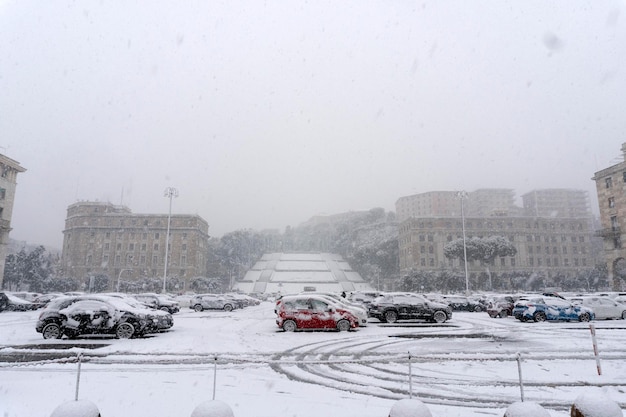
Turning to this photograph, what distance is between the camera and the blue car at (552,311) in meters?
21.9

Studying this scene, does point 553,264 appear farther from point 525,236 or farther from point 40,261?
point 40,261

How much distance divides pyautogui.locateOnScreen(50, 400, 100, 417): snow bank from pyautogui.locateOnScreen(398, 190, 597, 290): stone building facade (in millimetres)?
99420

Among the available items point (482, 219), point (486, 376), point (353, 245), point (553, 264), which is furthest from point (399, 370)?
point (353, 245)

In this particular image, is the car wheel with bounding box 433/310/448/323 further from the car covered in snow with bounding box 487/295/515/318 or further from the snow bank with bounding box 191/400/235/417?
the snow bank with bounding box 191/400/235/417

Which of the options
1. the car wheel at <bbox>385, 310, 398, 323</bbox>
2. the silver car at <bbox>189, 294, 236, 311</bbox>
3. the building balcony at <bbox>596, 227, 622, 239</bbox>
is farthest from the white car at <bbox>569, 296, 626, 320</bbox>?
the building balcony at <bbox>596, 227, 622, 239</bbox>

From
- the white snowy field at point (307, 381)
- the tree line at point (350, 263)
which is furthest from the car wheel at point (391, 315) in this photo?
the tree line at point (350, 263)

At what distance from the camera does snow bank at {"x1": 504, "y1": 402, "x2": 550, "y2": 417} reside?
4.56 metres

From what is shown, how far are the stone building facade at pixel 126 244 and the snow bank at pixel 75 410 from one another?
10096 centimetres

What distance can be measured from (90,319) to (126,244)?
96.2 m

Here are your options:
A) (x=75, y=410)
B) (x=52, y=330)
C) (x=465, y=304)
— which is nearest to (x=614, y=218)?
(x=465, y=304)

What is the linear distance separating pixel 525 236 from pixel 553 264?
29.9ft

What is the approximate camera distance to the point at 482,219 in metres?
104

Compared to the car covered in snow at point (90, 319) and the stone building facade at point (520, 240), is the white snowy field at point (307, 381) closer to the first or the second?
the car covered in snow at point (90, 319)

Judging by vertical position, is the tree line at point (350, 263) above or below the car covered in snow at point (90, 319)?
above
